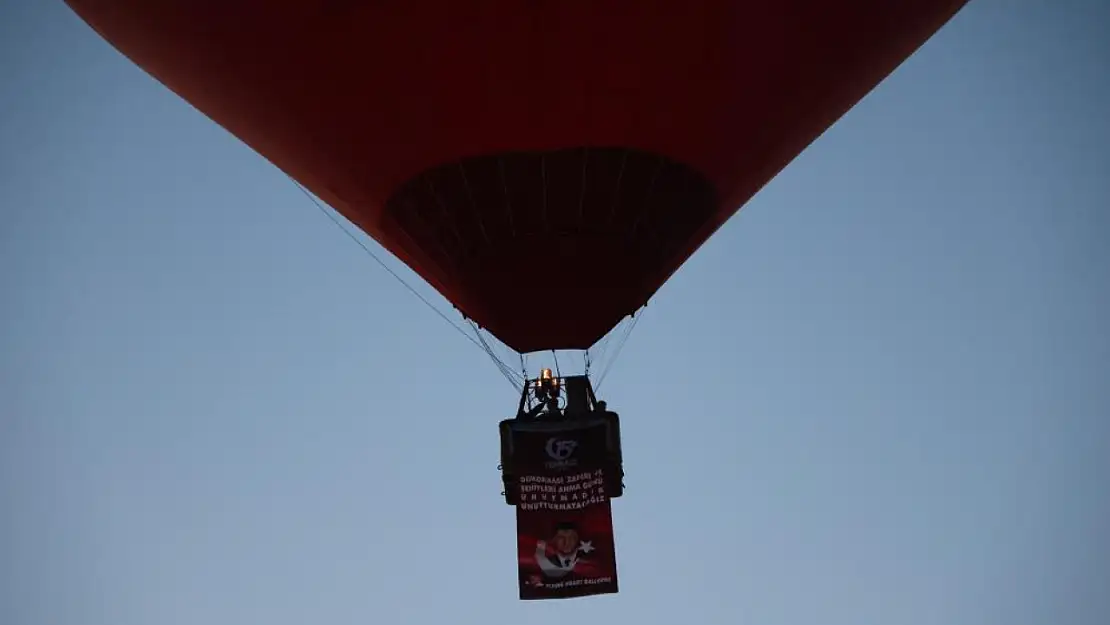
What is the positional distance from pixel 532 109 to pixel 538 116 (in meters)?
0.07

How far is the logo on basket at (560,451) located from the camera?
23.4 feet

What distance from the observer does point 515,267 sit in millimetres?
7402

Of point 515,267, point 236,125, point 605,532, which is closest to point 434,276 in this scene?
point 515,267

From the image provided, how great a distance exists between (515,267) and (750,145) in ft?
5.79

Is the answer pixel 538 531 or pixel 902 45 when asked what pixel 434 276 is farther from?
pixel 902 45

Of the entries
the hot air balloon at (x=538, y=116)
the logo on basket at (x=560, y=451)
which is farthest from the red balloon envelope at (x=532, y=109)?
the logo on basket at (x=560, y=451)

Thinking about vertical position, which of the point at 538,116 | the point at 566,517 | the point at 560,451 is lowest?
the point at 566,517

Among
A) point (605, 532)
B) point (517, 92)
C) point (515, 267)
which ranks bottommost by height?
point (605, 532)

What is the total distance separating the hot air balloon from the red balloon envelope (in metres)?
0.01

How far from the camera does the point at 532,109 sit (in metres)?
6.48

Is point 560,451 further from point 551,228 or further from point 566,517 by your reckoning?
point 551,228

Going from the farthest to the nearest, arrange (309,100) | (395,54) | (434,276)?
(434,276)
(309,100)
(395,54)

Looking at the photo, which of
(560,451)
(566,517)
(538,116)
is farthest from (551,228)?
(566,517)

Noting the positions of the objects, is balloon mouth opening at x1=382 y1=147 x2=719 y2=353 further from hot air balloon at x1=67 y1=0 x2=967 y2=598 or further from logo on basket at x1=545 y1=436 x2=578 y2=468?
logo on basket at x1=545 y1=436 x2=578 y2=468
